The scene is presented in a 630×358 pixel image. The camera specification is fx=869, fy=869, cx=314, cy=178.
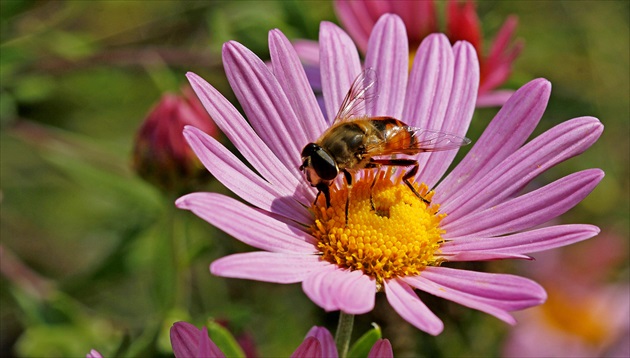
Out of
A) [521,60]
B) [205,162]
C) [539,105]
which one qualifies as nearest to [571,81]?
[521,60]

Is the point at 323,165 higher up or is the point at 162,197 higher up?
the point at 323,165

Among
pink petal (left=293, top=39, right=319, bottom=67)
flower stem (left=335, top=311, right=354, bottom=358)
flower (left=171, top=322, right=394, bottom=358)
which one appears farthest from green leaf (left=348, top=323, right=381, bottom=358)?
pink petal (left=293, top=39, right=319, bottom=67)

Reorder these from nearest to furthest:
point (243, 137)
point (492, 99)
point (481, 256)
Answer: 1. point (481, 256)
2. point (243, 137)
3. point (492, 99)

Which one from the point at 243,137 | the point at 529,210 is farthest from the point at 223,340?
the point at 529,210

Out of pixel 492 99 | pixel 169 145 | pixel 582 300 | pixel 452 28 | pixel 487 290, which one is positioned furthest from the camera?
pixel 582 300

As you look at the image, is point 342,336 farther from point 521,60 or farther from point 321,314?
point 521,60

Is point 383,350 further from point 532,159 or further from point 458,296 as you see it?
point 532,159
